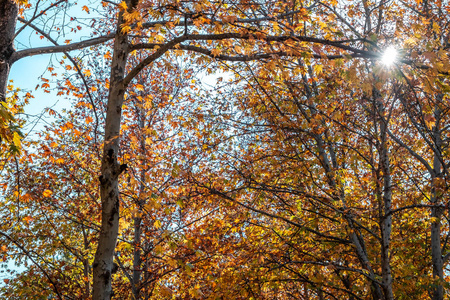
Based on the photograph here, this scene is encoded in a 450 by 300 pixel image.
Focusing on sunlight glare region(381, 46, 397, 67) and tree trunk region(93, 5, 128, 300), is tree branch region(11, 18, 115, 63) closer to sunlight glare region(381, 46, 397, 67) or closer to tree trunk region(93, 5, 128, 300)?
tree trunk region(93, 5, 128, 300)

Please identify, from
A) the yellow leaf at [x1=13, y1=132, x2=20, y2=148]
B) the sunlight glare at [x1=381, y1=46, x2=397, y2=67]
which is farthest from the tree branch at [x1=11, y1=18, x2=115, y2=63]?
the sunlight glare at [x1=381, y1=46, x2=397, y2=67]

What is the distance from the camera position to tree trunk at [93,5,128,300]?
12.2ft

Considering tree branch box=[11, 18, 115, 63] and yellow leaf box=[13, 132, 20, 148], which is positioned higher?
tree branch box=[11, 18, 115, 63]

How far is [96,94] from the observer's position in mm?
9344

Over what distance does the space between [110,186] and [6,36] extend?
268 centimetres

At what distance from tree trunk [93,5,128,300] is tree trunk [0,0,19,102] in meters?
1.52

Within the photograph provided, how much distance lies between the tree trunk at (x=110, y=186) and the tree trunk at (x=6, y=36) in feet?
5.00

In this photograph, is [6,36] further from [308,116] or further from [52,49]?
[308,116]

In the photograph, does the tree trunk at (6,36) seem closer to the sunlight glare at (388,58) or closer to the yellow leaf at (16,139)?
the yellow leaf at (16,139)

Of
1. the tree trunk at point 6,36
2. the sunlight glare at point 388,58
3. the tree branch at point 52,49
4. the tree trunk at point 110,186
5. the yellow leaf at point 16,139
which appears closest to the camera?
the yellow leaf at point 16,139

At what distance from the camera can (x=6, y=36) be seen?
4676 millimetres

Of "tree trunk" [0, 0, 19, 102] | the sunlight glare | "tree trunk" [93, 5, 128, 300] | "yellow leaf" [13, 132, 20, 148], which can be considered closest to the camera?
"yellow leaf" [13, 132, 20, 148]

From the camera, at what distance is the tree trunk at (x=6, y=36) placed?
4543 mm

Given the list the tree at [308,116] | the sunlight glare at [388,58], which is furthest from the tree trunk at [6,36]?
the sunlight glare at [388,58]
